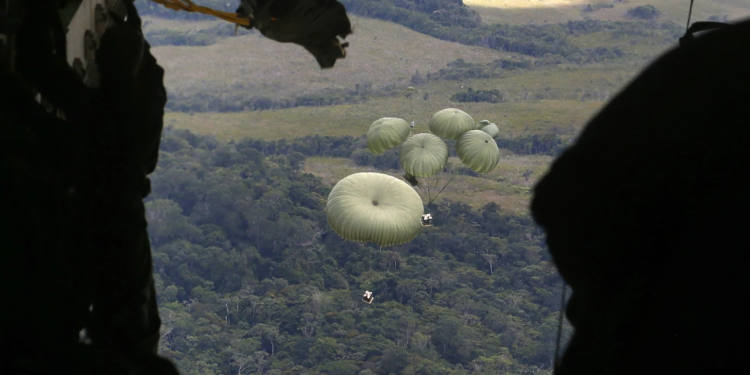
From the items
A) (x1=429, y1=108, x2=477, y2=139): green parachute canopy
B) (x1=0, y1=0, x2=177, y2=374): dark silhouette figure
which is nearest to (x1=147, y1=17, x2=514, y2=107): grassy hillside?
(x1=429, y1=108, x2=477, y2=139): green parachute canopy

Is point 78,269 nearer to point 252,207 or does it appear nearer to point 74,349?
point 74,349

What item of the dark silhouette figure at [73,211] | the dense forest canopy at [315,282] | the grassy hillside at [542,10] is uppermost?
the dark silhouette figure at [73,211]

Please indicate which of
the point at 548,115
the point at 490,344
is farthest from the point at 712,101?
the point at 548,115

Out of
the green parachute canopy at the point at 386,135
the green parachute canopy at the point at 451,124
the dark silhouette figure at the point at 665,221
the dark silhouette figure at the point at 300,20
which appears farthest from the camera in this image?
the green parachute canopy at the point at 451,124

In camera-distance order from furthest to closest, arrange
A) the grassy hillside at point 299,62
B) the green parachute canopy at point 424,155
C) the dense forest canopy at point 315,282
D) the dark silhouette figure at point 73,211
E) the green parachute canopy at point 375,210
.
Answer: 1. the grassy hillside at point 299,62
2. the dense forest canopy at point 315,282
3. the green parachute canopy at point 424,155
4. the green parachute canopy at point 375,210
5. the dark silhouette figure at point 73,211

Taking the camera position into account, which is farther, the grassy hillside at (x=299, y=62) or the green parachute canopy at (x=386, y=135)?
the grassy hillside at (x=299, y=62)

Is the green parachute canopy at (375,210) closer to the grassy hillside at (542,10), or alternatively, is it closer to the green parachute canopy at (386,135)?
the green parachute canopy at (386,135)

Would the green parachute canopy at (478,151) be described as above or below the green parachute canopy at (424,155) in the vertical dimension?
above

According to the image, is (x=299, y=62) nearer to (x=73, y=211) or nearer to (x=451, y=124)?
(x=451, y=124)

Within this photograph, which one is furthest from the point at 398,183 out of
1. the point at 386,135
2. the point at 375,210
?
the point at 375,210

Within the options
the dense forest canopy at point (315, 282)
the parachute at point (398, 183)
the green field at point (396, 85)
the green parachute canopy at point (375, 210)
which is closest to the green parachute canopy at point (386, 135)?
the parachute at point (398, 183)
